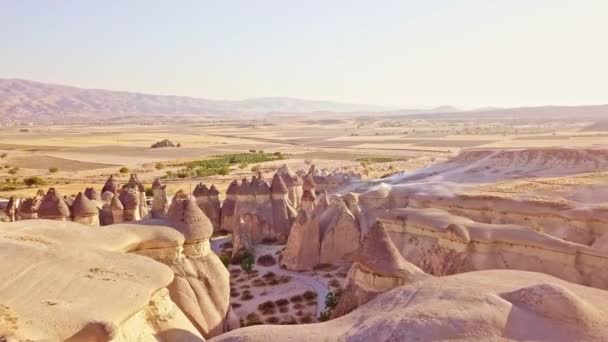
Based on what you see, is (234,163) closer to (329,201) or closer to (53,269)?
(329,201)

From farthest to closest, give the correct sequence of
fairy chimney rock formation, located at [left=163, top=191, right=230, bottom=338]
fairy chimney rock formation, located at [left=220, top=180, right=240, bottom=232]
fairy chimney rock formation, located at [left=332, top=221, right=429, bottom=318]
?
fairy chimney rock formation, located at [left=220, top=180, right=240, bottom=232] < fairy chimney rock formation, located at [left=163, top=191, right=230, bottom=338] < fairy chimney rock formation, located at [left=332, top=221, right=429, bottom=318]

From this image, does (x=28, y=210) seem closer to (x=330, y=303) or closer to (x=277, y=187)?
(x=277, y=187)

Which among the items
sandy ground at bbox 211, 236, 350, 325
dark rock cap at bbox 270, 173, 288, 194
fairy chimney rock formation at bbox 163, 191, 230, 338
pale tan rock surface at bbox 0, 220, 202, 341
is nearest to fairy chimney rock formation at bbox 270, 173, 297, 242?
dark rock cap at bbox 270, 173, 288, 194

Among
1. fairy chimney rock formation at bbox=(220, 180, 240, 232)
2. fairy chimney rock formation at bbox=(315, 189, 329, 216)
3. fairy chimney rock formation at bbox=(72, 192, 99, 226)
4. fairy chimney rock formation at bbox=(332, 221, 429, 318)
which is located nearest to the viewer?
fairy chimney rock formation at bbox=(332, 221, 429, 318)

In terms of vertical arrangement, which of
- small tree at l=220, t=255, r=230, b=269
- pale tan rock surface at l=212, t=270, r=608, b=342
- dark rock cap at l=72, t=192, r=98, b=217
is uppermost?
pale tan rock surface at l=212, t=270, r=608, b=342

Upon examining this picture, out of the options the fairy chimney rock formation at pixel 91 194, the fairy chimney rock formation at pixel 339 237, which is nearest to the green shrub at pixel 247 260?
the fairy chimney rock formation at pixel 339 237

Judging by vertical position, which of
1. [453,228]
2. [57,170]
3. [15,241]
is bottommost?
[57,170]

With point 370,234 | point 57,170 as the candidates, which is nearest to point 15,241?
point 370,234

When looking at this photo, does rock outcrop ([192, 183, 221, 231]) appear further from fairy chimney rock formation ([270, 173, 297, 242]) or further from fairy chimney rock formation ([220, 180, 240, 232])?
fairy chimney rock formation ([270, 173, 297, 242])
